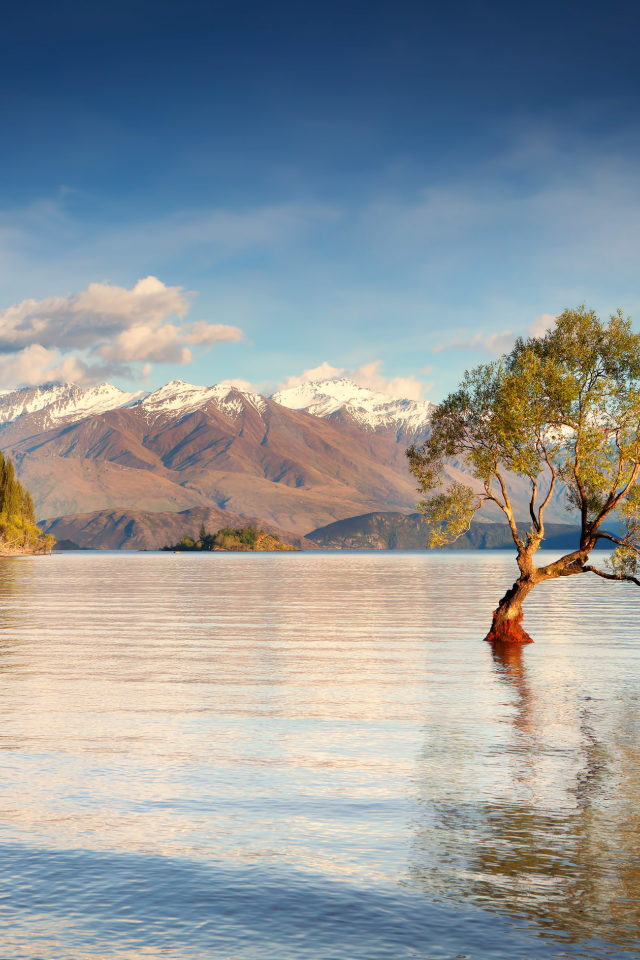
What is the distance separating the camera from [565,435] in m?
54.5

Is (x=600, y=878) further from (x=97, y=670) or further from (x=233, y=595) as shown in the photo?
(x=233, y=595)

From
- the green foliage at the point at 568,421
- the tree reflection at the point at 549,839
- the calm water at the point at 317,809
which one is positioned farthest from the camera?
the green foliage at the point at 568,421

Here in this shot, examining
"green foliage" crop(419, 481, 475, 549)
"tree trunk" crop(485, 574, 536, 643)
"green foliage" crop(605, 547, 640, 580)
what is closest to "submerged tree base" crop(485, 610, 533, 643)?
"tree trunk" crop(485, 574, 536, 643)

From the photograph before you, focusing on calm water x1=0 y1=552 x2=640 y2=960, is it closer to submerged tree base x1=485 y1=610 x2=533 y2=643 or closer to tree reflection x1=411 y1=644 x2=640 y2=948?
tree reflection x1=411 y1=644 x2=640 y2=948

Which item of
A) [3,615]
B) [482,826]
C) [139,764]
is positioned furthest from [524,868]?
[3,615]

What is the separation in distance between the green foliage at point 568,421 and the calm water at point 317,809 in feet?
38.5

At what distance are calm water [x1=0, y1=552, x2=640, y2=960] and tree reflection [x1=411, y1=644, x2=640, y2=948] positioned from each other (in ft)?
0.21

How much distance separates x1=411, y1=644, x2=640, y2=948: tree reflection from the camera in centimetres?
1373

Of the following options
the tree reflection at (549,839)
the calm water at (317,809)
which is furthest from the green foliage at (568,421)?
the tree reflection at (549,839)

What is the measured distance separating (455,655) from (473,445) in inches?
640

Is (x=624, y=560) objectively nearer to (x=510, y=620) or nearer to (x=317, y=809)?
(x=510, y=620)

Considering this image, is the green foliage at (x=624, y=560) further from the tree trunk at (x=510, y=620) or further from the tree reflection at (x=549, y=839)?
the tree reflection at (x=549, y=839)

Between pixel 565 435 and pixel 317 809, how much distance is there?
3990 cm

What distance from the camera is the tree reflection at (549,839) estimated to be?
45.1 feet
